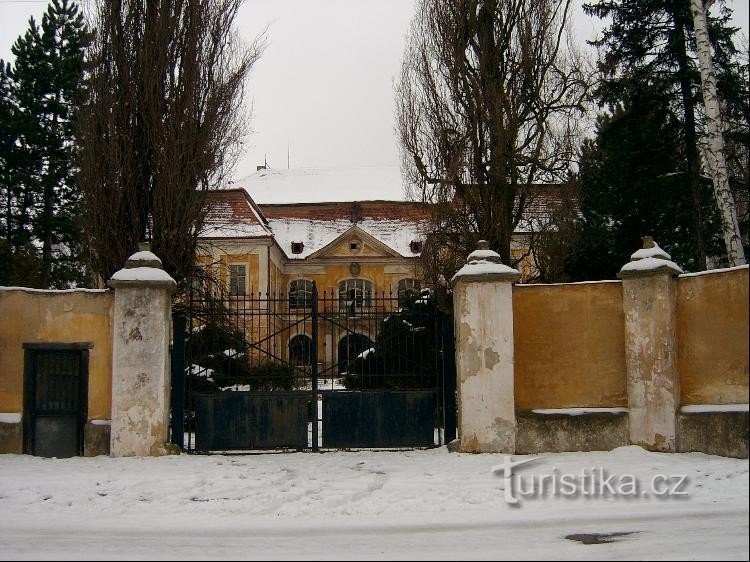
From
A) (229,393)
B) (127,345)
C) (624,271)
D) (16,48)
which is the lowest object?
(229,393)

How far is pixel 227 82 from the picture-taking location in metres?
15.3

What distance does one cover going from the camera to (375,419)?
1088cm

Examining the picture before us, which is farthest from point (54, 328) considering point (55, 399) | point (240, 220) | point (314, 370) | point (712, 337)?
point (240, 220)

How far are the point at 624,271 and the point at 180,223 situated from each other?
850cm

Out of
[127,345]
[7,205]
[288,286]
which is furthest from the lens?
[288,286]

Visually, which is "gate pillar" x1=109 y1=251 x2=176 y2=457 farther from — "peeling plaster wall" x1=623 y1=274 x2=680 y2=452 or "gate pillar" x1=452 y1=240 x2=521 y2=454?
"peeling plaster wall" x1=623 y1=274 x2=680 y2=452

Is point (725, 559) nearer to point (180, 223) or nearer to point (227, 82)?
point (180, 223)

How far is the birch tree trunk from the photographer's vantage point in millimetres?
14891

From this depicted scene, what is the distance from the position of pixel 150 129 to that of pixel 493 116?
752 centimetres

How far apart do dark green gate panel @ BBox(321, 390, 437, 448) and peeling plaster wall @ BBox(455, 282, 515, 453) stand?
0.77 metres

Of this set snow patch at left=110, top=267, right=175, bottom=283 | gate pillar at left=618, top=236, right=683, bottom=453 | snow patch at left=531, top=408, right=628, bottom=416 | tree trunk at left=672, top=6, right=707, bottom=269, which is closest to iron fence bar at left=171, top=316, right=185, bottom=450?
snow patch at left=110, top=267, right=175, bottom=283

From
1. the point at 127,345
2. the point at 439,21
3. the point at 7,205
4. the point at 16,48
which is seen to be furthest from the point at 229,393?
the point at 16,48

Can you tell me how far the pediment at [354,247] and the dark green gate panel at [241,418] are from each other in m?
28.9

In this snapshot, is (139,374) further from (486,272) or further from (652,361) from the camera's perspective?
(652,361)
